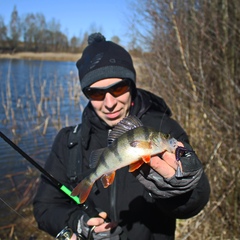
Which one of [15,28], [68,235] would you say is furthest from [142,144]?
[15,28]

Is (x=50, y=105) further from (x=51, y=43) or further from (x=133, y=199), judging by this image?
(x=51, y=43)

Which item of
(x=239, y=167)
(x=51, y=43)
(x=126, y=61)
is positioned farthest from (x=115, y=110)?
(x=51, y=43)

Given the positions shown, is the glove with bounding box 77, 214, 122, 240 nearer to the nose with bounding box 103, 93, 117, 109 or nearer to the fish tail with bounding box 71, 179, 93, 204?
the fish tail with bounding box 71, 179, 93, 204

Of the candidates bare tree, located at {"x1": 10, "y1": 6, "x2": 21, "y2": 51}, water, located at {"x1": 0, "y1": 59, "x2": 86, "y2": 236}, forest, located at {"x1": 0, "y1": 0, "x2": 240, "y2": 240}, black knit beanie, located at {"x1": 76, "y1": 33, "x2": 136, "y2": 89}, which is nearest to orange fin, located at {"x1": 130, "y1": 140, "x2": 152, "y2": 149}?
black knit beanie, located at {"x1": 76, "y1": 33, "x2": 136, "y2": 89}

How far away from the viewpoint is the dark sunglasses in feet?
7.47

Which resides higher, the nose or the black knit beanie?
the black knit beanie

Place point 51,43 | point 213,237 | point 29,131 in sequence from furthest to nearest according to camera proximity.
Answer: point 51,43 < point 29,131 < point 213,237

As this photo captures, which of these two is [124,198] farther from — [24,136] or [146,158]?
[24,136]

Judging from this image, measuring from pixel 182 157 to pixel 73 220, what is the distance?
1.10 m

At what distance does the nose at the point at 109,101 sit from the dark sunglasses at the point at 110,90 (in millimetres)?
31

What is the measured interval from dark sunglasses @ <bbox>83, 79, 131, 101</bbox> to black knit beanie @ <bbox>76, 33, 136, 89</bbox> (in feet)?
0.19

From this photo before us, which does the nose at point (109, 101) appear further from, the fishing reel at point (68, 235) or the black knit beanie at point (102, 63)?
the fishing reel at point (68, 235)

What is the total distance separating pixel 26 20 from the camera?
50688mm

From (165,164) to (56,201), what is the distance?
1235mm
